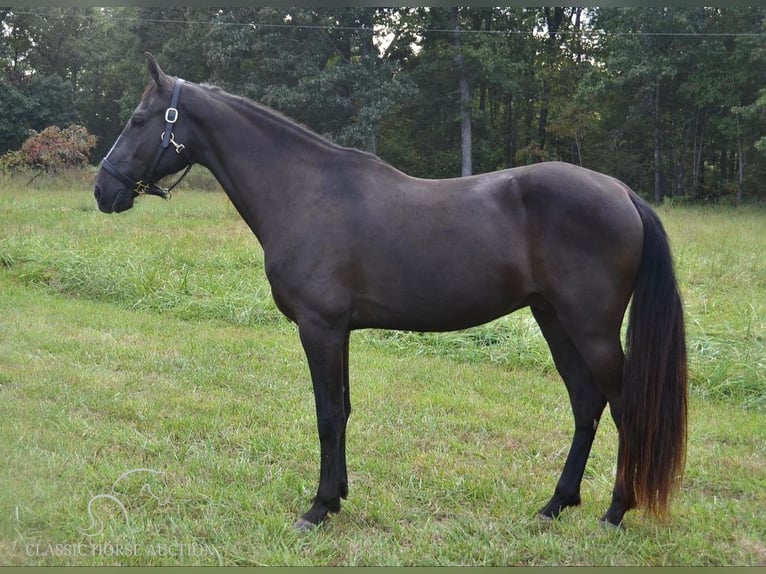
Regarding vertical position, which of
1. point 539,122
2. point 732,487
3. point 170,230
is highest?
point 539,122

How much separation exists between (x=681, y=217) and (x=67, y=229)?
1389cm

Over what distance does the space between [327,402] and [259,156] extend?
4.22 feet

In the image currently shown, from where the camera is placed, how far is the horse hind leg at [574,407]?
10.7ft

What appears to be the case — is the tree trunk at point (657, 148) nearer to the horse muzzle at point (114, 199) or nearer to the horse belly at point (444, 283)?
the horse belly at point (444, 283)

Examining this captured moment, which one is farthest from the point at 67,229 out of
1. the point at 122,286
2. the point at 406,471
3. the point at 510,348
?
the point at 406,471

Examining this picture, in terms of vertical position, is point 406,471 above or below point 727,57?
below

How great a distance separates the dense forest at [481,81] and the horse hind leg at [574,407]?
777 inches

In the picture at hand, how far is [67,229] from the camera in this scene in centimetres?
1098

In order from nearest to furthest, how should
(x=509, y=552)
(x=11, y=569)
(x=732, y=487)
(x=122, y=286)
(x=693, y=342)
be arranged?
(x=11, y=569)
(x=509, y=552)
(x=732, y=487)
(x=693, y=342)
(x=122, y=286)

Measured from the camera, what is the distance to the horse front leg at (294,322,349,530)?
10.0 feet

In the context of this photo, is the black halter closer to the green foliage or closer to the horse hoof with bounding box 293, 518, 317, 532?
the horse hoof with bounding box 293, 518, 317, 532

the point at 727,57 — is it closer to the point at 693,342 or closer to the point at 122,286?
the point at 693,342

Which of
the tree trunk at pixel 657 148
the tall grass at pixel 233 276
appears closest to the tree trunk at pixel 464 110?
the tree trunk at pixel 657 148

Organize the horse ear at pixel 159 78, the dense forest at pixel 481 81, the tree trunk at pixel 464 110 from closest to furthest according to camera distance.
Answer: the horse ear at pixel 159 78 < the dense forest at pixel 481 81 < the tree trunk at pixel 464 110
